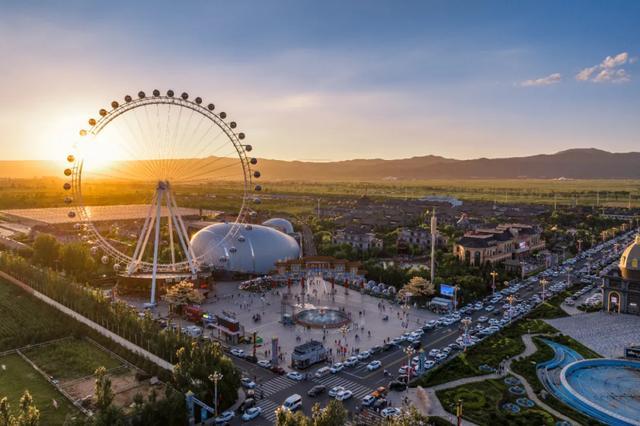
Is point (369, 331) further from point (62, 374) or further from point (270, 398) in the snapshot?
point (62, 374)

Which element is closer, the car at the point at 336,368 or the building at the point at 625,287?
the car at the point at 336,368

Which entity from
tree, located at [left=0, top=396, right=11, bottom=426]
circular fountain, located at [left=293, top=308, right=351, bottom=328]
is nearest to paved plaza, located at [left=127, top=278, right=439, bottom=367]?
circular fountain, located at [left=293, top=308, right=351, bottom=328]

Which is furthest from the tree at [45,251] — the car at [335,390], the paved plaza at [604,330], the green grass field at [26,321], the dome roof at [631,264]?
the dome roof at [631,264]

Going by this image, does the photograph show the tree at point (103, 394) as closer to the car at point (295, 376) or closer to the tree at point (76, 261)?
the car at point (295, 376)

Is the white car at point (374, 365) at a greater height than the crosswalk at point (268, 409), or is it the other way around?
the white car at point (374, 365)

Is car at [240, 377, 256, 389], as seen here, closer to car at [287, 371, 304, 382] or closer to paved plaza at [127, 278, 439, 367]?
car at [287, 371, 304, 382]
